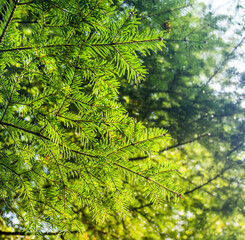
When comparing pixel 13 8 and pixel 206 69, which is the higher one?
pixel 13 8

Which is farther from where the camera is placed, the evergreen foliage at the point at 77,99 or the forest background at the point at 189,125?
the forest background at the point at 189,125

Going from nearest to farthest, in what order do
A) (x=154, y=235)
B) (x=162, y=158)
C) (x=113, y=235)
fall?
(x=113, y=235), (x=154, y=235), (x=162, y=158)

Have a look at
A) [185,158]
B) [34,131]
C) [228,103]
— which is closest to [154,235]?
[185,158]

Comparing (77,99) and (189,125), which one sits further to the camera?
(189,125)

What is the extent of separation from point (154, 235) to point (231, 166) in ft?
4.65

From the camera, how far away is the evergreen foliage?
2.21 feet

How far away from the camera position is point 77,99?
759 millimetres

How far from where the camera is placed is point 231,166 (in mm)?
2723

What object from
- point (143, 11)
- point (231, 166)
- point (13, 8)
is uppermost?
point (143, 11)

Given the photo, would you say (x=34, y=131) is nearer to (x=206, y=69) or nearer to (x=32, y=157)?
(x=32, y=157)

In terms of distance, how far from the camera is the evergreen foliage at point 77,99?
67cm

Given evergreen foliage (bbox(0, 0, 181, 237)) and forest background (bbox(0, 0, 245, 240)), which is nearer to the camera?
evergreen foliage (bbox(0, 0, 181, 237))

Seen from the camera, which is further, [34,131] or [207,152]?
[207,152]

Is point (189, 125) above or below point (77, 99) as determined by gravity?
below
